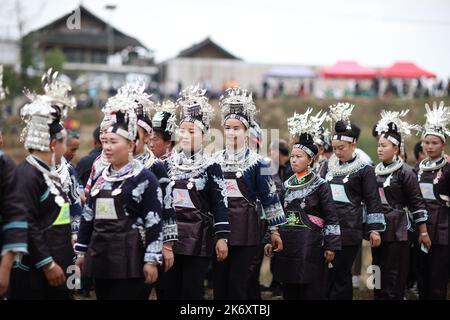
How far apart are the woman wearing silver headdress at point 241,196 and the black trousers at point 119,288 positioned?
4.84ft

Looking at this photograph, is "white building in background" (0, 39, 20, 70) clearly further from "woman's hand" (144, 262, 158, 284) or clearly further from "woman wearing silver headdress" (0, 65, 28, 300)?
"woman's hand" (144, 262, 158, 284)

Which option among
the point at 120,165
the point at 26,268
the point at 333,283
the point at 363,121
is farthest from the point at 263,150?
the point at 363,121

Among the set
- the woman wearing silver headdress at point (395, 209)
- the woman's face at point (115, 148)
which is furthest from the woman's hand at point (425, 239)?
the woman's face at point (115, 148)

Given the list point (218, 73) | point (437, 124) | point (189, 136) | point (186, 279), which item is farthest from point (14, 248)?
point (218, 73)

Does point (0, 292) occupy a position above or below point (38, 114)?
below

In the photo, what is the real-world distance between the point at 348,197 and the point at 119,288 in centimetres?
351

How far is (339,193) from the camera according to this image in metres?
7.88

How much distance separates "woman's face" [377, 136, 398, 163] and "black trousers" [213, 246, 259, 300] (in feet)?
7.53

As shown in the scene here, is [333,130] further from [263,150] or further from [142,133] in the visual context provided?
[142,133]

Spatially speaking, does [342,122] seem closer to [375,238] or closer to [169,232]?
[375,238]

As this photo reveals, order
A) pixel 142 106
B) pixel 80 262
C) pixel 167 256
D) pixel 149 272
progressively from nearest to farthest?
1. pixel 149 272
2. pixel 80 262
3. pixel 167 256
4. pixel 142 106

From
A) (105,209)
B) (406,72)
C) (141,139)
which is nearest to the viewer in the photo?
(105,209)
